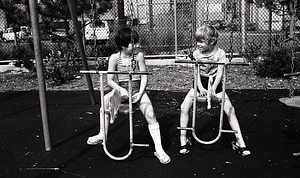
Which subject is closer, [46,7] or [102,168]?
[102,168]

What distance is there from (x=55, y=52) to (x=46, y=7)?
1345 mm

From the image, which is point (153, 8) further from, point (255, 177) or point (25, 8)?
point (255, 177)

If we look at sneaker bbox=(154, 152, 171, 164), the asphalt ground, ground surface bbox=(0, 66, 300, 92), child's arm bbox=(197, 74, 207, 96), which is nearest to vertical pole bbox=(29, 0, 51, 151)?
the asphalt ground

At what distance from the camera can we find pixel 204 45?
301 cm

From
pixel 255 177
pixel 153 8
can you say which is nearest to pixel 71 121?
pixel 255 177

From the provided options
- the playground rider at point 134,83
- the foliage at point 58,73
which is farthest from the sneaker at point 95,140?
the foliage at point 58,73

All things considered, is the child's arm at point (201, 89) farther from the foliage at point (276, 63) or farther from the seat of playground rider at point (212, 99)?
the foliage at point (276, 63)

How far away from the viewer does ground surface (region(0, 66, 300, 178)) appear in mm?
2741

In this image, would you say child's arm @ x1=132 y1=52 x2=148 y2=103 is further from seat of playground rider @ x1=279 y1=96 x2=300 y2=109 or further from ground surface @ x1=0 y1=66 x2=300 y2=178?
seat of playground rider @ x1=279 y1=96 x2=300 y2=109

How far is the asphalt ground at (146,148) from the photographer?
2734 mm

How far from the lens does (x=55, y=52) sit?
824cm

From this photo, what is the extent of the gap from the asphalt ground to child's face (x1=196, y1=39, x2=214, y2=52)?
1004 millimetres

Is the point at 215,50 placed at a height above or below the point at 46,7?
below

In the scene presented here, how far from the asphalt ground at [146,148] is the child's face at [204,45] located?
1.00 m
